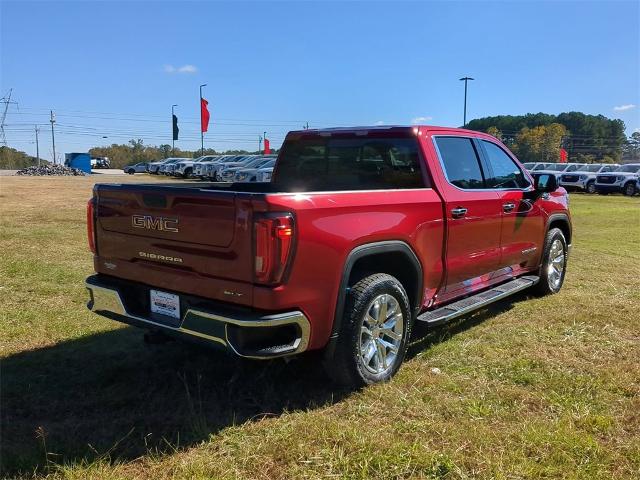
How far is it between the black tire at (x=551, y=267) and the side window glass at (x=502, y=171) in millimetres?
867

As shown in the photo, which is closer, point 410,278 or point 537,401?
point 537,401

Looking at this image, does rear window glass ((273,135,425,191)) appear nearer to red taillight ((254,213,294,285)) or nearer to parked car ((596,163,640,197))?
red taillight ((254,213,294,285))

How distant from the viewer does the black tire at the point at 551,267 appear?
634cm

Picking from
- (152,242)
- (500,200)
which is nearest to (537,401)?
(500,200)

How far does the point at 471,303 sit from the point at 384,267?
1083 millimetres

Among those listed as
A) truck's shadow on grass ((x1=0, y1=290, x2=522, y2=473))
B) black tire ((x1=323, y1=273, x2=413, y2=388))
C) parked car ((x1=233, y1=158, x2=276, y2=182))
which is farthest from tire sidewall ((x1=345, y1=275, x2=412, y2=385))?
parked car ((x1=233, y1=158, x2=276, y2=182))

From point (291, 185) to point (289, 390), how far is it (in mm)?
2117

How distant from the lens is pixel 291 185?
530cm

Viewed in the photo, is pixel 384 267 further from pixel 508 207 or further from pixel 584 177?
pixel 584 177

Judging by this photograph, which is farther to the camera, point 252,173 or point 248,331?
point 252,173

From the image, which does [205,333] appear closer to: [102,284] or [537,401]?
[102,284]

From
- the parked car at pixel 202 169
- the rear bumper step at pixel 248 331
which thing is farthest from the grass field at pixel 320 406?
the parked car at pixel 202 169

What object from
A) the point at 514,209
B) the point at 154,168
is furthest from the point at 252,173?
the point at 154,168

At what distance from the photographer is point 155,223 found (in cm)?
360
